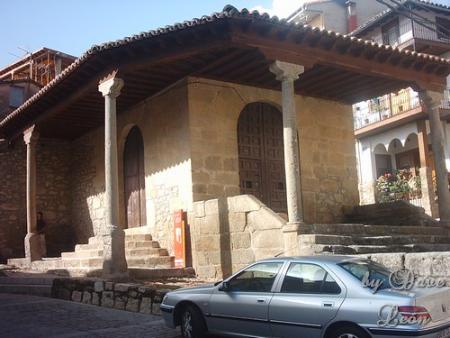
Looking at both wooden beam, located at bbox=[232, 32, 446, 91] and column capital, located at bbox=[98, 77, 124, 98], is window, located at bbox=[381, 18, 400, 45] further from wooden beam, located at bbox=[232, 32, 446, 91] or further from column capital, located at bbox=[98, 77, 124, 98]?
column capital, located at bbox=[98, 77, 124, 98]

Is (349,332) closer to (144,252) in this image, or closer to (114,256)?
(114,256)

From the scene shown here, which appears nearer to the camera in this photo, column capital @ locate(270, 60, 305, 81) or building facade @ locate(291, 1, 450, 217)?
column capital @ locate(270, 60, 305, 81)

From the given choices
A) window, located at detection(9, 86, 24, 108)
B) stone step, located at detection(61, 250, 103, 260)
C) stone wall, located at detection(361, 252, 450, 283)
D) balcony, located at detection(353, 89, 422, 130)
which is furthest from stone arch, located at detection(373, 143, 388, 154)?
stone wall, located at detection(361, 252, 450, 283)

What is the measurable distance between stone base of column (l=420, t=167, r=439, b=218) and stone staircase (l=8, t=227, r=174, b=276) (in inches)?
468

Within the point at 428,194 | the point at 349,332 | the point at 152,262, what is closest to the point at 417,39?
the point at 428,194

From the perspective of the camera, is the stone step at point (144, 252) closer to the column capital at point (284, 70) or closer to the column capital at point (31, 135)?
the column capital at point (284, 70)

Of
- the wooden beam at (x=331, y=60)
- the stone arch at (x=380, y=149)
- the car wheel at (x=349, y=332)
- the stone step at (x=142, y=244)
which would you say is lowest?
the car wheel at (x=349, y=332)

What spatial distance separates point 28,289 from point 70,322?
10.9ft

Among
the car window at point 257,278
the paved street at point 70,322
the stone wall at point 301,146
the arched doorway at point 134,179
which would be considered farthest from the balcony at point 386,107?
the car window at point 257,278

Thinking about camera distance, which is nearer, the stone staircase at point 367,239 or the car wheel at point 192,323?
the car wheel at point 192,323

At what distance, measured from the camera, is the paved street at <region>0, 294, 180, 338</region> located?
6784 millimetres

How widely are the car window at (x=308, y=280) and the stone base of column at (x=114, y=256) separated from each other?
4.72 m

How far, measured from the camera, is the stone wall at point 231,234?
30.4 ft

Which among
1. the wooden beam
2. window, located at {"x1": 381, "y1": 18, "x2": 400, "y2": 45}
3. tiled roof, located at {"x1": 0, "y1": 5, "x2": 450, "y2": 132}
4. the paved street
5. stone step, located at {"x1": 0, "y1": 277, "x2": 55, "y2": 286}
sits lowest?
the paved street
